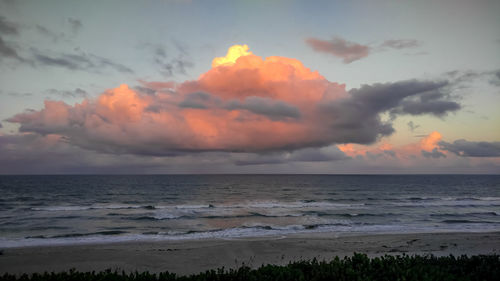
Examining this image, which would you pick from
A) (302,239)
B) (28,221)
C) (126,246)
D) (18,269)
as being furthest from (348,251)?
(28,221)

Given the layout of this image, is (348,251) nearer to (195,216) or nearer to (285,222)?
(285,222)

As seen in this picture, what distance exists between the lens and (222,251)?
55.5 ft

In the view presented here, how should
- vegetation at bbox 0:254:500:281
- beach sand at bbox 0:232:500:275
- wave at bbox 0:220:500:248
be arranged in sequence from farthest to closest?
wave at bbox 0:220:500:248
beach sand at bbox 0:232:500:275
vegetation at bbox 0:254:500:281

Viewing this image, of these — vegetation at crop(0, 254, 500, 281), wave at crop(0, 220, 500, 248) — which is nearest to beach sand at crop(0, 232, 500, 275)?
wave at crop(0, 220, 500, 248)

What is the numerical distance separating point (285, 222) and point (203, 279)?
22.6 m

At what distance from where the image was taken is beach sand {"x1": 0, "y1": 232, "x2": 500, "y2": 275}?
14.3 m

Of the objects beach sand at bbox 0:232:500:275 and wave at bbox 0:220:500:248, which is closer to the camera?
beach sand at bbox 0:232:500:275

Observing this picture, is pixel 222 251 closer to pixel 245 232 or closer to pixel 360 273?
pixel 245 232

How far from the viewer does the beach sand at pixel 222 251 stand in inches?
563

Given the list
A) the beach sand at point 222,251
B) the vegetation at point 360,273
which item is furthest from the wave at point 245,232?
the vegetation at point 360,273

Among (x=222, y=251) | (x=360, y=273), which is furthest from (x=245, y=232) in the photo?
(x=360, y=273)

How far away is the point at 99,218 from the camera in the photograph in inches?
1196

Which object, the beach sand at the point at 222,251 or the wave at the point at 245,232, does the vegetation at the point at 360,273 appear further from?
the wave at the point at 245,232

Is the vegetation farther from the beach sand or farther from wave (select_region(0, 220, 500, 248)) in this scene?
wave (select_region(0, 220, 500, 248))
